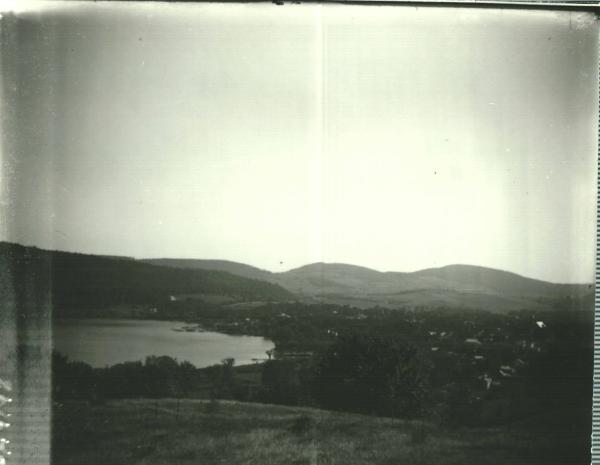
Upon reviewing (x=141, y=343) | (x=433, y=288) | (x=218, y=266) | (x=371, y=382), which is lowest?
(x=371, y=382)

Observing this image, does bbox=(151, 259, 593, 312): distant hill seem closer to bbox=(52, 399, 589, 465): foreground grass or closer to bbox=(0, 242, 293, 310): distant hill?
bbox=(0, 242, 293, 310): distant hill

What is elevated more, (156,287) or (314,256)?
(314,256)

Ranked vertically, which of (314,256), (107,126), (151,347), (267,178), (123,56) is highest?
(123,56)

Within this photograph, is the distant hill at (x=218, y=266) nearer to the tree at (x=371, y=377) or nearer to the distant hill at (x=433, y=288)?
the distant hill at (x=433, y=288)

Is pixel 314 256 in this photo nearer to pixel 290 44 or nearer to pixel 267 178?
pixel 267 178

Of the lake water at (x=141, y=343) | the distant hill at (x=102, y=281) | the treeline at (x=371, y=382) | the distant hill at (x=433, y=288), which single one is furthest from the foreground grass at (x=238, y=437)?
the distant hill at (x=433, y=288)

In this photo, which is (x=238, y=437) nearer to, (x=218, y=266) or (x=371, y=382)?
(x=371, y=382)

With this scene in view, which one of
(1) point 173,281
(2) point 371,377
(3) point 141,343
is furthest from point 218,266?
(2) point 371,377

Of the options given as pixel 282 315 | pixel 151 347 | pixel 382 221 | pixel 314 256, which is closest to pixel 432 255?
pixel 382 221
